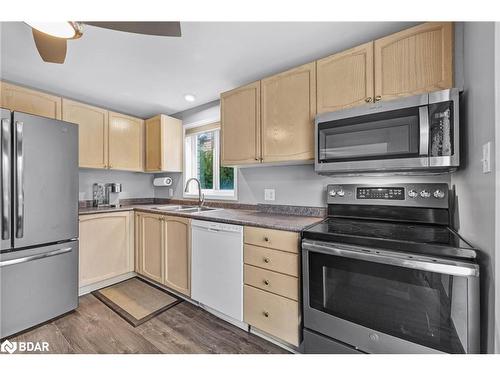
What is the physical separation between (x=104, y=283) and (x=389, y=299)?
273 cm

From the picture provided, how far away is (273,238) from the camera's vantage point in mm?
1471

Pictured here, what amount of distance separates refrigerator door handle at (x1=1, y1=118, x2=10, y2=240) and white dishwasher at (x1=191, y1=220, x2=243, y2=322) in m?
1.29

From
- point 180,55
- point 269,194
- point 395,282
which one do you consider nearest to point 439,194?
point 395,282

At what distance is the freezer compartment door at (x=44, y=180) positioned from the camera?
1.59m

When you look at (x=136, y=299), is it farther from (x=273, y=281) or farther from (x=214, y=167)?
(x=214, y=167)

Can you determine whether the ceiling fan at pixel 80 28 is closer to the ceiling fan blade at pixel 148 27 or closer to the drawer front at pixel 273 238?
the ceiling fan blade at pixel 148 27

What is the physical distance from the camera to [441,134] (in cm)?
115

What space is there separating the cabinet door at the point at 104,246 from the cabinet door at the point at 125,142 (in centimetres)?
71

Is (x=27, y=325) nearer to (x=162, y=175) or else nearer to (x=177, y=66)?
(x=162, y=175)

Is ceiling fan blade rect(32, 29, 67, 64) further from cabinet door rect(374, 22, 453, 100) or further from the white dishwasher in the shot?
cabinet door rect(374, 22, 453, 100)

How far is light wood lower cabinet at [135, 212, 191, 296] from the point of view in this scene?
204 cm

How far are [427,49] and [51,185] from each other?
110 inches

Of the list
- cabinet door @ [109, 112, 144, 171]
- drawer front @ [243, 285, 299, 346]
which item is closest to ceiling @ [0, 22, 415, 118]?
cabinet door @ [109, 112, 144, 171]
